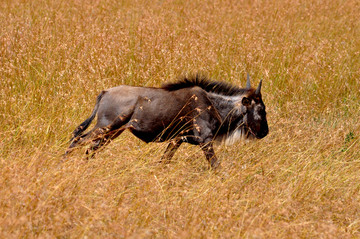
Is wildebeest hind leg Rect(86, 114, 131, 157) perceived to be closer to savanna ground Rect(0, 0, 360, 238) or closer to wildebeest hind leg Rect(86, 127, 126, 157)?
wildebeest hind leg Rect(86, 127, 126, 157)

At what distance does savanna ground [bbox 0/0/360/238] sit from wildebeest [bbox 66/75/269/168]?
17cm

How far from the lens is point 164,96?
5.08m

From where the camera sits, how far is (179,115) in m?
5.11

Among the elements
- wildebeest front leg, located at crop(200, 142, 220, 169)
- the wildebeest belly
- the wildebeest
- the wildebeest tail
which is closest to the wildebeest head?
the wildebeest

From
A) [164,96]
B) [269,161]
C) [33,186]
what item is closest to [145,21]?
[164,96]

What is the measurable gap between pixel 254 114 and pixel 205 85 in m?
0.58

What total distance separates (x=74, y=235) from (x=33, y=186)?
58 centimetres

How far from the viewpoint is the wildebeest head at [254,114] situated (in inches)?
209

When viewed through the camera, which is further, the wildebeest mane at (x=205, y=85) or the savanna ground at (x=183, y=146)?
the wildebeest mane at (x=205, y=85)

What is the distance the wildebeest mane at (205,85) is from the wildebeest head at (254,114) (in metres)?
0.15

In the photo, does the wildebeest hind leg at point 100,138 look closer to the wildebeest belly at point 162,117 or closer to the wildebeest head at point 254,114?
the wildebeest belly at point 162,117

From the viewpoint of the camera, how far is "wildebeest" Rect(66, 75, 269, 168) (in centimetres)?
492

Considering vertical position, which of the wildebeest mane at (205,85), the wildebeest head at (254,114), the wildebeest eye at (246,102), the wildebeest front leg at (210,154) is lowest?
the wildebeest front leg at (210,154)

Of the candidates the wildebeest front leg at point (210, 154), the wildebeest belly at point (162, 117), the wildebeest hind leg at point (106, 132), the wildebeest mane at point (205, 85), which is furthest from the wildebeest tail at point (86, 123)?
the wildebeest front leg at point (210, 154)
